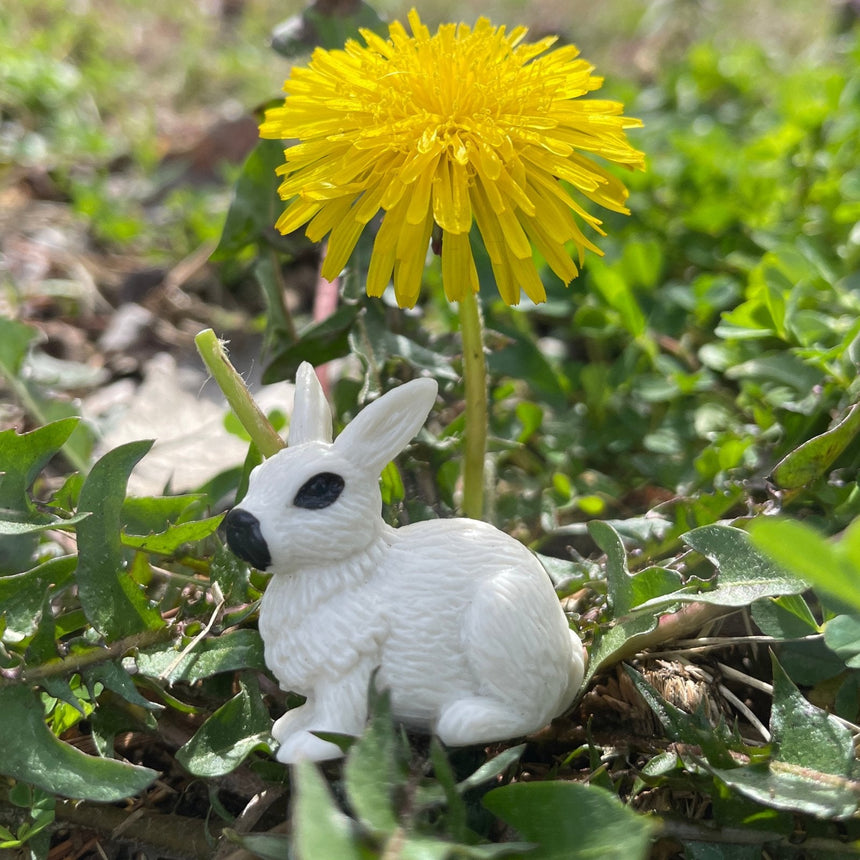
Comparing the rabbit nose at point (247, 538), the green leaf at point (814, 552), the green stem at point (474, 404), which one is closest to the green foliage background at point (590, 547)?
the green leaf at point (814, 552)

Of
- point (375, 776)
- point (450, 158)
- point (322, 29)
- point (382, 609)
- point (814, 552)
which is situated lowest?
point (375, 776)

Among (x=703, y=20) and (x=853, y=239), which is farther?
(x=703, y=20)

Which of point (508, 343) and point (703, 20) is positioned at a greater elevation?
point (703, 20)

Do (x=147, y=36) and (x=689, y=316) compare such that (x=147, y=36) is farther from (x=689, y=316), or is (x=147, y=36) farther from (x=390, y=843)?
(x=390, y=843)

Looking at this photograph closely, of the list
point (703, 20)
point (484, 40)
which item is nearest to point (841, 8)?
point (703, 20)

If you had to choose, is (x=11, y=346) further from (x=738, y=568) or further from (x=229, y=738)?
(x=738, y=568)

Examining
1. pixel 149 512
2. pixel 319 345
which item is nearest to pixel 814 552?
pixel 149 512
